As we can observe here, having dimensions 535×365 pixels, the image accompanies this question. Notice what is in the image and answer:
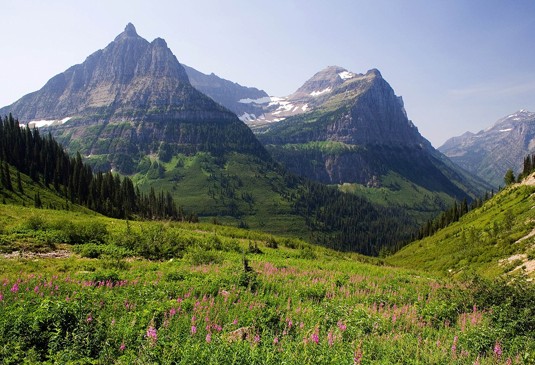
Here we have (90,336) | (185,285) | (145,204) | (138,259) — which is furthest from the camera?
(145,204)

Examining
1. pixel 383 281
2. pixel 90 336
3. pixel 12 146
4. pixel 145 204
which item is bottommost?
pixel 145 204

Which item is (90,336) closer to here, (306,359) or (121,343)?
(121,343)

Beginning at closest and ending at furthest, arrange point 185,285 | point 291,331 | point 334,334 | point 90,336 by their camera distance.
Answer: point 90,336
point 334,334
point 291,331
point 185,285

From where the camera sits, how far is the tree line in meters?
108

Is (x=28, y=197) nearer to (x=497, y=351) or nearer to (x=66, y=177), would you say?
(x=66, y=177)

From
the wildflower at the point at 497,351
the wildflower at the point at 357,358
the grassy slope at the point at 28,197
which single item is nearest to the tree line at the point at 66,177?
the grassy slope at the point at 28,197

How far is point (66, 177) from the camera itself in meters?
125

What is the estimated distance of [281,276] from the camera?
68.9 feet

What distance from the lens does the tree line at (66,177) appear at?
354 ft

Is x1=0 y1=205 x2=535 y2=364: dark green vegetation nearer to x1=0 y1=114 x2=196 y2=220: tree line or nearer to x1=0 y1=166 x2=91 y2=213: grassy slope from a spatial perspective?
x1=0 y1=166 x2=91 y2=213: grassy slope

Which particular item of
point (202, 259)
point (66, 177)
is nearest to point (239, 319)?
point (202, 259)

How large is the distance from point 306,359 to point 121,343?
5406 mm

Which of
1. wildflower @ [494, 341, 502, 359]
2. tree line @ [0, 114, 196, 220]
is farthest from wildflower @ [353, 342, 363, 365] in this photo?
tree line @ [0, 114, 196, 220]

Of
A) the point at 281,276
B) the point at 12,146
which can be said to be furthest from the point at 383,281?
the point at 12,146
